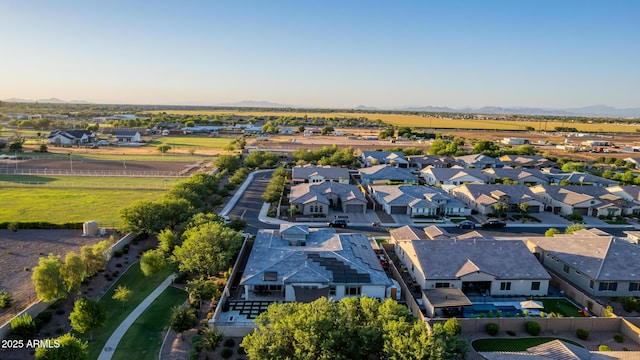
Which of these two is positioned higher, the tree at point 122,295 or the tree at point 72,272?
the tree at point 72,272

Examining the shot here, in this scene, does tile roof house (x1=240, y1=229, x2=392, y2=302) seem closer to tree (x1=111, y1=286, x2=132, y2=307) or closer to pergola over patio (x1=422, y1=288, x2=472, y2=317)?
pergola over patio (x1=422, y1=288, x2=472, y2=317)

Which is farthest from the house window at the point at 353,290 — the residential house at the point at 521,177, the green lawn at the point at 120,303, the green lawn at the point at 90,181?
the residential house at the point at 521,177

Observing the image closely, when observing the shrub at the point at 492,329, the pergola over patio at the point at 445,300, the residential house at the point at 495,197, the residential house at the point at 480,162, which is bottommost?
the shrub at the point at 492,329

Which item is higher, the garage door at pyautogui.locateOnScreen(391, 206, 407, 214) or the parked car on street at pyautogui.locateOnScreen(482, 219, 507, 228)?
the garage door at pyautogui.locateOnScreen(391, 206, 407, 214)

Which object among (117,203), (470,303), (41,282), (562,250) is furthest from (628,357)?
(117,203)

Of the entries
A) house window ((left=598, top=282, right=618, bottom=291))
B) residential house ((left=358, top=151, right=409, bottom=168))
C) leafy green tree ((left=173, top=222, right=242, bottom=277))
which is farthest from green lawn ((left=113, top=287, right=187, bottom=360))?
residential house ((left=358, top=151, right=409, bottom=168))

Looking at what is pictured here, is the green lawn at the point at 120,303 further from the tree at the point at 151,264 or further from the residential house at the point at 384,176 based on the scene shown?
the residential house at the point at 384,176

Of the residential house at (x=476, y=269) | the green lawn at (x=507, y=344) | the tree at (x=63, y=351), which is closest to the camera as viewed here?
the tree at (x=63, y=351)
